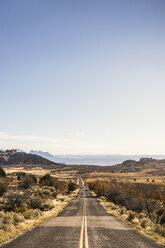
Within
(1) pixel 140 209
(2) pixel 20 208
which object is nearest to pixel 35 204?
(2) pixel 20 208

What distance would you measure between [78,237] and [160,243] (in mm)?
4224

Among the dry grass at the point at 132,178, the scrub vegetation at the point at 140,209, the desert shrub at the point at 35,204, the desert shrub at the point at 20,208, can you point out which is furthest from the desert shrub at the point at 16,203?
the dry grass at the point at 132,178

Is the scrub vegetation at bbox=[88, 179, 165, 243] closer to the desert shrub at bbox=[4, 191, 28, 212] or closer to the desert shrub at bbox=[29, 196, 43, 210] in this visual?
the desert shrub at bbox=[29, 196, 43, 210]

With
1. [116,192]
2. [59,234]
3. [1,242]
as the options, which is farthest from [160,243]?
[116,192]

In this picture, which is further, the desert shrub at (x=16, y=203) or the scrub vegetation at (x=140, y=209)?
the desert shrub at (x=16, y=203)

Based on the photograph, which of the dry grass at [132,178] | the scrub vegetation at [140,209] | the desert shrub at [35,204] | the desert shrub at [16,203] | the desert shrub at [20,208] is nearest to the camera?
the scrub vegetation at [140,209]

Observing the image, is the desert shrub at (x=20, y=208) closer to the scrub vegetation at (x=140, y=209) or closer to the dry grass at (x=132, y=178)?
the scrub vegetation at (x=140, y=209)

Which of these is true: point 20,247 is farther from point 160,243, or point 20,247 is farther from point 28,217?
point 28,217

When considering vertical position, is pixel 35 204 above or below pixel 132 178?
above

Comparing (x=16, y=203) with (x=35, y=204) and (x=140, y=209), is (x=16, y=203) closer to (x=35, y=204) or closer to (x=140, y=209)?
(x=35, y=204)

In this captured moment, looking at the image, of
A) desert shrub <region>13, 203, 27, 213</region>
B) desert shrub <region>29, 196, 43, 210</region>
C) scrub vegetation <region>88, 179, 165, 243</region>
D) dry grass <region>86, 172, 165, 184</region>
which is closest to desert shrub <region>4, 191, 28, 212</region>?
desert shrub <region>13, 203, 27, 213</region>

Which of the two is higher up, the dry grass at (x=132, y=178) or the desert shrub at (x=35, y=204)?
the desert shrub at (x=35, y=204)

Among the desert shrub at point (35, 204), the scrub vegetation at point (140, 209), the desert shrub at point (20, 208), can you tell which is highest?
the desert shrub at point (20, 208)

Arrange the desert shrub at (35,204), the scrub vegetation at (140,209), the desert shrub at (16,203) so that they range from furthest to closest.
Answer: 1. the desert shrub at (35,204)
2. the desert shrub at (16,203)
3. the scrub vegetation at (140,209)
